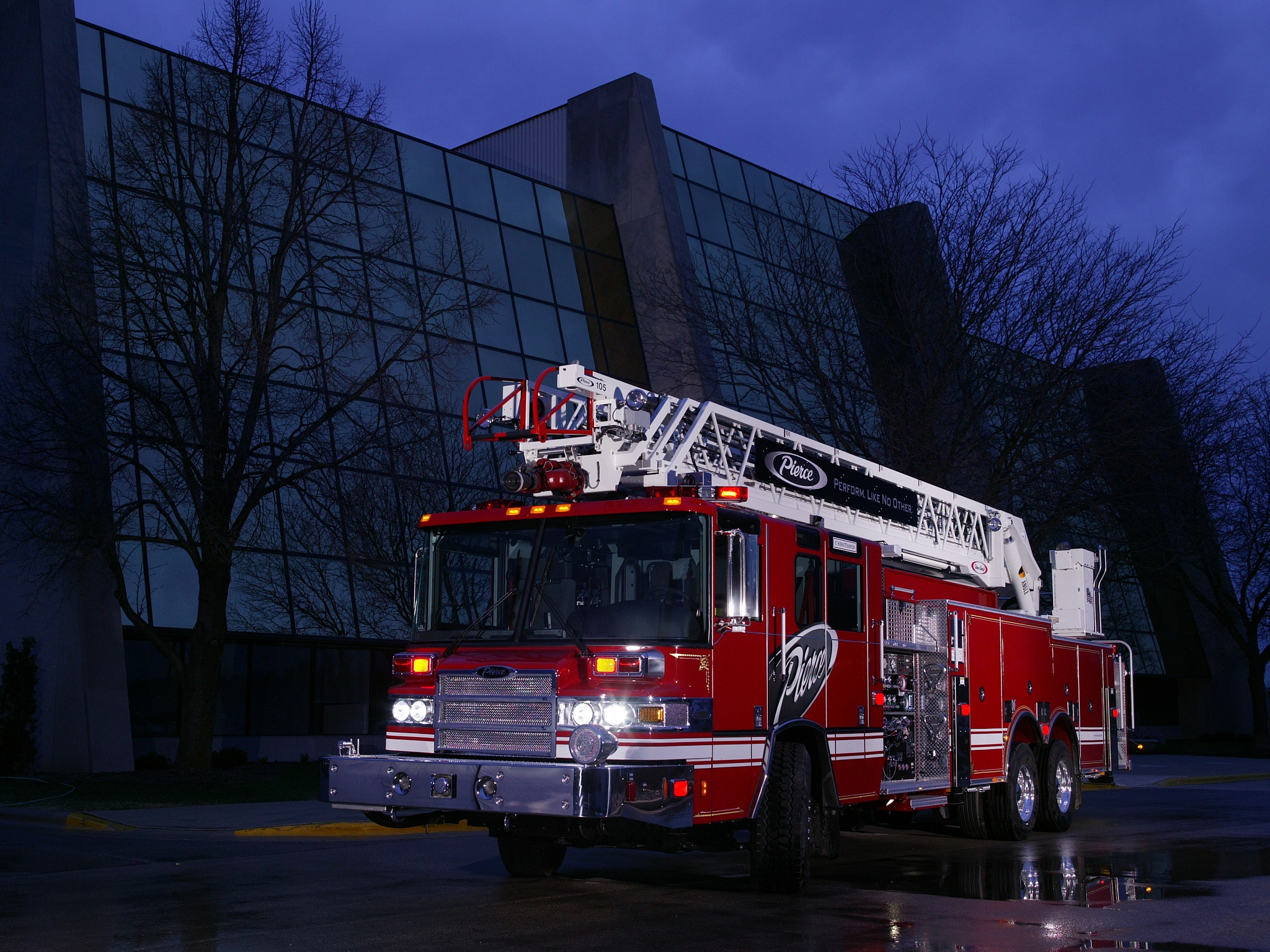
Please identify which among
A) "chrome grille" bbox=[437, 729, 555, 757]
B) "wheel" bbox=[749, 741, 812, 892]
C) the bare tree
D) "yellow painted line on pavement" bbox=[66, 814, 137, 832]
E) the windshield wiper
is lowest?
"yellow painted line on pavement" bbox=[66, 814, 137, 832]

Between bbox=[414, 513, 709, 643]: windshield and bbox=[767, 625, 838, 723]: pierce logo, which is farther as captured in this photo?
bbox=[767, 625, 838, 723]: pierce logo

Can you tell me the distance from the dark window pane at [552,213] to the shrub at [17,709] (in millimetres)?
19018

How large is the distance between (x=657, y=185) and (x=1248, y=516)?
752 inches

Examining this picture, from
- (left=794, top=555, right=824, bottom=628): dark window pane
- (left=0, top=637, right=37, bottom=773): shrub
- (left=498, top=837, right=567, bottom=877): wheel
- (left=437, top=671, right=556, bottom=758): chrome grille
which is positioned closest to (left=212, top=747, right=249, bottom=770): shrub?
(left=0, top=637, right=37, bottom=773): shrub

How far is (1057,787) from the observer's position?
15344mm

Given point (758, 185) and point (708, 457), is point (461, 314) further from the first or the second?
point (758, 185)

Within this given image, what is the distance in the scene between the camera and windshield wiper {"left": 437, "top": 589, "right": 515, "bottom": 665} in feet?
31.1

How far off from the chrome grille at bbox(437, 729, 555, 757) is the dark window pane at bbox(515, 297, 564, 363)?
24667mm

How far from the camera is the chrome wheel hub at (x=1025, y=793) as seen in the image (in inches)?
569

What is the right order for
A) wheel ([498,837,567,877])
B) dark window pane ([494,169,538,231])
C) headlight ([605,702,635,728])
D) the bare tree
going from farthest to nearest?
1. dark window pane ([494,169,538,231])
2. the bare tree
3. wheel ([498,837,567,877])
4. headlight ([605,702,635,728])

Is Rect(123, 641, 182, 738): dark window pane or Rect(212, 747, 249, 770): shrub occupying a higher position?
Rect(123, 641, 182, 738): dark window pane

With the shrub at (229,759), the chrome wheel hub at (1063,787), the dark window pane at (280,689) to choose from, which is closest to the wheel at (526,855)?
the chrome wheel hub at (1063,787)

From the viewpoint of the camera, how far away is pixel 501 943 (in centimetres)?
788

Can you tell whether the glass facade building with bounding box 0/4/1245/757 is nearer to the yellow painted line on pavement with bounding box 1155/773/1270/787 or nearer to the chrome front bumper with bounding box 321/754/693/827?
the yellow painted line on pavement with bounding box 1155/773/1270/787
